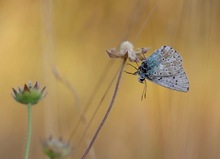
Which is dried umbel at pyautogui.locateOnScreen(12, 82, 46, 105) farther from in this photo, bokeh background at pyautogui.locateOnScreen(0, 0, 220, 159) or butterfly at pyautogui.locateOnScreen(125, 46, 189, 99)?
bokeh background at pyautogui.locateOnScreen(0, 0, 220, 159)

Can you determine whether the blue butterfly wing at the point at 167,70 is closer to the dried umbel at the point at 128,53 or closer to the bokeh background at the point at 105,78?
the dried umbel at the point at 128,53

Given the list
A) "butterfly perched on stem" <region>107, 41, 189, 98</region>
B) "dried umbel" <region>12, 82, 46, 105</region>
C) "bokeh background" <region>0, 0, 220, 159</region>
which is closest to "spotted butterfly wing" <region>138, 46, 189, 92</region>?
"butterfly perched on stem" <region>107, 41, 189, 98</region>

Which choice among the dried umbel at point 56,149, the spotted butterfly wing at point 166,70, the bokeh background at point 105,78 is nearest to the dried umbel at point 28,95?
the dried umbel at point 56,149

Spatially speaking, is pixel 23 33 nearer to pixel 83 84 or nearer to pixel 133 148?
pixel 83 84

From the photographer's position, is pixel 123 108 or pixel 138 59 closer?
pixel 138 59

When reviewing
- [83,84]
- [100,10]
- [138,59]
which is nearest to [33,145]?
[83,84]


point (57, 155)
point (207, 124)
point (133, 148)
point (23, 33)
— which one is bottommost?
point (57, 155)

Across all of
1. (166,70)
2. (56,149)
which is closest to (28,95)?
(56,149)
